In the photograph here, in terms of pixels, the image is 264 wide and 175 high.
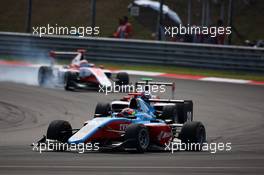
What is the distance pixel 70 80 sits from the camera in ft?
81.2

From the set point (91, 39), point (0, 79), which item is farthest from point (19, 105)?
point (91, 39)

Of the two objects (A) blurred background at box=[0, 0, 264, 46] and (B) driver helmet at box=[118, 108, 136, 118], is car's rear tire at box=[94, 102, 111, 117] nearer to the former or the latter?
(B) driver helmet at box=[118, 108, 136, 118]

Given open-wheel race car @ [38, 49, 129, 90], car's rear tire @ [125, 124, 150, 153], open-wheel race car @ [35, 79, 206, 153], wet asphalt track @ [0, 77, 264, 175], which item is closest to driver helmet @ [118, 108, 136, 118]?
open-wheel race car @ [35, 79, 206, 153]

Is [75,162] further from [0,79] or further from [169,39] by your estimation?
[169,39]

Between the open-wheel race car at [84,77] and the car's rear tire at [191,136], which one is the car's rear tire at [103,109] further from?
the open-wheel race car at [84,77]

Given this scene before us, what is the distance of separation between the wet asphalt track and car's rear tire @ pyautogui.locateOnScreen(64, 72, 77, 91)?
245mm

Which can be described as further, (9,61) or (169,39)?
(169,39)

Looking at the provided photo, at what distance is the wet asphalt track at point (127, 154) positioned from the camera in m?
12.0

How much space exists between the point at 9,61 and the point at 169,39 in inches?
298

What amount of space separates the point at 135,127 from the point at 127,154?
0.45m

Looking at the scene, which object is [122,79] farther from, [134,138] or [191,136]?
[134,138]

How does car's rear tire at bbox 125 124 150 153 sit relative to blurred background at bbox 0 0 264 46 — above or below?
below

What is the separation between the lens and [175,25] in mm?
39531

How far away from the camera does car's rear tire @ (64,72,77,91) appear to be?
81.1 ft
